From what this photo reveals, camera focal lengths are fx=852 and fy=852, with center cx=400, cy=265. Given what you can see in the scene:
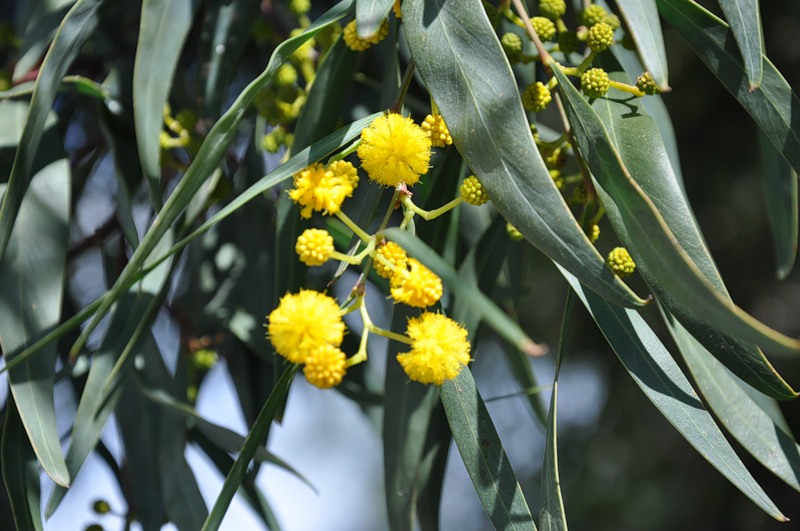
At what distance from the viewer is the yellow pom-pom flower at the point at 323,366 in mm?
512

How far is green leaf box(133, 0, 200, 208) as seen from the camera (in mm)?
776

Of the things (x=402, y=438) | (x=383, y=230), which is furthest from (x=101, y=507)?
(x=383, y=230)

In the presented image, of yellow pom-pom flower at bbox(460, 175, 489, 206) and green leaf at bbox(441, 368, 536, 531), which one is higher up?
yellow pom-pom flower at bbox(460, 175, 489, 206)

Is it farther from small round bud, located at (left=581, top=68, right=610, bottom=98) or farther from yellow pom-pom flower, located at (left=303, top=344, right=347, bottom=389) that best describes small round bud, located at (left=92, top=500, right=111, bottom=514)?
small round bud, located at (left=581, top=68, right=610, bottom=98)

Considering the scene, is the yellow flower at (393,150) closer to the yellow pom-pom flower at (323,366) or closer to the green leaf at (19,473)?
the yellow pom-pom flower at (323,366)

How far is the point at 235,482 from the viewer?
2.01 ft

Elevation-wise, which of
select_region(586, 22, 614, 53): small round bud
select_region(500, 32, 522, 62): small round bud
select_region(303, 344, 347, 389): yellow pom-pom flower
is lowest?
select_region(303, 344, 347, 389): yellow pom-pom flower

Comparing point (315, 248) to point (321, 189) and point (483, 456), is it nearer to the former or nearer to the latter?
point (321, 189)

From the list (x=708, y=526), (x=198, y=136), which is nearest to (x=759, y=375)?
(x=198, y=136)

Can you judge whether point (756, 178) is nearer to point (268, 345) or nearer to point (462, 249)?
point (462, 249)

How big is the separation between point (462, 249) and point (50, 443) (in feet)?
1.84

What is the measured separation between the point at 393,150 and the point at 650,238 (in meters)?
0.17

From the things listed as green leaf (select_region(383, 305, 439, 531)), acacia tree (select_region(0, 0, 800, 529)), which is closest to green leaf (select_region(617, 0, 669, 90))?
acacia tree (select_region(0, 0, 800, 529))

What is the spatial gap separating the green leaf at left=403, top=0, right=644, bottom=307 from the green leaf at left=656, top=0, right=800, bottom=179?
20cm
